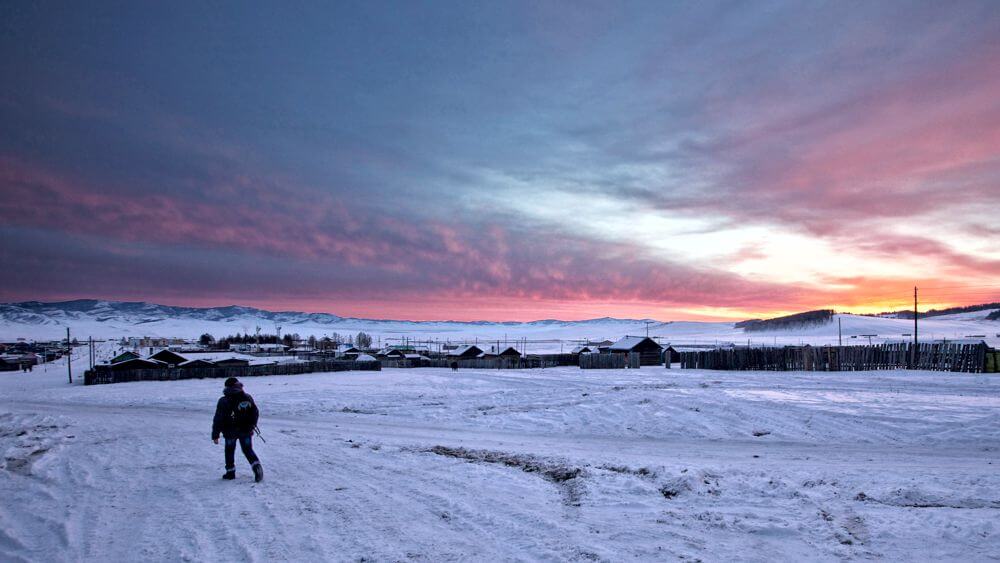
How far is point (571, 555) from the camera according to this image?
20.7 feet

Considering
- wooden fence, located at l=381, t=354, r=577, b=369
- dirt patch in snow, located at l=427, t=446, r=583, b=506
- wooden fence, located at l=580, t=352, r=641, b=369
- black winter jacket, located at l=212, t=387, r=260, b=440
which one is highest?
black winter jacket, located at l=212, t=387, r=260, b=440

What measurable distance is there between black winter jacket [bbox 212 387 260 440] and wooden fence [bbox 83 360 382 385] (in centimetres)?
3745

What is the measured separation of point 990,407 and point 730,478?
498 inches

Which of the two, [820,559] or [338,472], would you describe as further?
[338,472]

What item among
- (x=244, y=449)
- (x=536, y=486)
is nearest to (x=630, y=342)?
(x=536, y=486)

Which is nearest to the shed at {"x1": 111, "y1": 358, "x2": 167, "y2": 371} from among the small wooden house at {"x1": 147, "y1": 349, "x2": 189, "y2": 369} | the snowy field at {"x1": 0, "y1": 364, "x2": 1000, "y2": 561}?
the small wooden house at {"x1": 147, "y1": 349, "x2": 189, "y2": 369}

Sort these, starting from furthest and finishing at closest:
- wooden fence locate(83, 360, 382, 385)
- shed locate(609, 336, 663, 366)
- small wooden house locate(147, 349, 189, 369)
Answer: shed locate(609, 336, 663, 366), small wooden house locate(147, 349, 189, 369), wooden fence locate(83, 360, 382, 385)

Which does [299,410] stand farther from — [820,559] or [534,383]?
[820,559]

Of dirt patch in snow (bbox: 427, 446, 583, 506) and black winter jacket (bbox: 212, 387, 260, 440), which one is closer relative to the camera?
dirt patch in snow (bbox: 427, 446, 583, 506)

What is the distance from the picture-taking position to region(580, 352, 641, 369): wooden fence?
51.7 m

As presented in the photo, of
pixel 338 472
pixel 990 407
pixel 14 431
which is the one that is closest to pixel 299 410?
pixel 14 431

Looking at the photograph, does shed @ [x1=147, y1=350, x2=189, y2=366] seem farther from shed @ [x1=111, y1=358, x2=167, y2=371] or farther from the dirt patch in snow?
the dirt patch in snow

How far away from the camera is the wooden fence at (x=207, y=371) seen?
1578 inches

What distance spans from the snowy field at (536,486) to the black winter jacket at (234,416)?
0.87m
